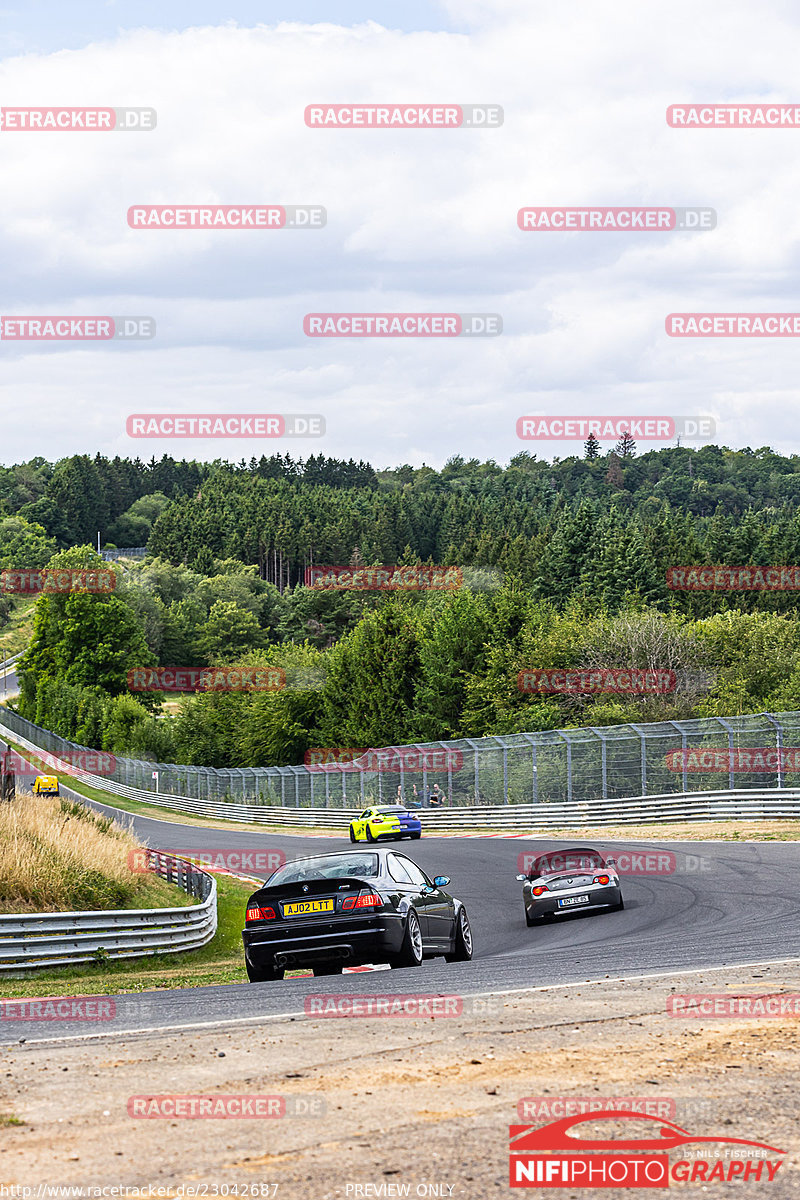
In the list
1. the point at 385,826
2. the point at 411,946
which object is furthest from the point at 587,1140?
the point at 385,826

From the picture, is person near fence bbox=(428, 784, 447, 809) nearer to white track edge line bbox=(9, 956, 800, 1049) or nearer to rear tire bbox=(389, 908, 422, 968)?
rear tire bbox=(389, 908, 422, 968)

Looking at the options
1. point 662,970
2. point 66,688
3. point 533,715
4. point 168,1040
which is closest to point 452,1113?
point 168,1040

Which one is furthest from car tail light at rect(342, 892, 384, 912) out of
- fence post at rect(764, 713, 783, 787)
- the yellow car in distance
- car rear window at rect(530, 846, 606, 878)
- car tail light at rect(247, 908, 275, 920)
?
the yellow car in distance

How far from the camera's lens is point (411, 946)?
38.3ft

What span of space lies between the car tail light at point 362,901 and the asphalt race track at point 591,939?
2.06 ft

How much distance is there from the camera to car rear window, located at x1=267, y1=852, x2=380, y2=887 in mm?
11852

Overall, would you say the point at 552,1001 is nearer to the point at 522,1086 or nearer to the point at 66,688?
the point at 522,1086

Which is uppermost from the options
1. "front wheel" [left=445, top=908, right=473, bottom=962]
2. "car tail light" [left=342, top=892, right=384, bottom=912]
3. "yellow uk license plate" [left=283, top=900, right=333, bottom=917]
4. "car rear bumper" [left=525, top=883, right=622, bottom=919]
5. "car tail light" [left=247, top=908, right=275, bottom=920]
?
"car tail light" [left=342, top=892, right=384, bottom=912]

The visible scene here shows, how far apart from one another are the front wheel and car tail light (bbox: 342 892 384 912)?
6.56 ft

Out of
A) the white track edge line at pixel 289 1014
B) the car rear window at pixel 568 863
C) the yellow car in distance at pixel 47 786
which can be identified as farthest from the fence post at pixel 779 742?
the yellow car in distance at pixel 47 786

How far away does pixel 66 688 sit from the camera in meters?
107

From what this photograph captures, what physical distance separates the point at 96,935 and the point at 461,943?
4.41 m

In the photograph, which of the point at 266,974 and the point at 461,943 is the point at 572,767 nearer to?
the point at 461,943

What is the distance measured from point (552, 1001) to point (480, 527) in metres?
158
